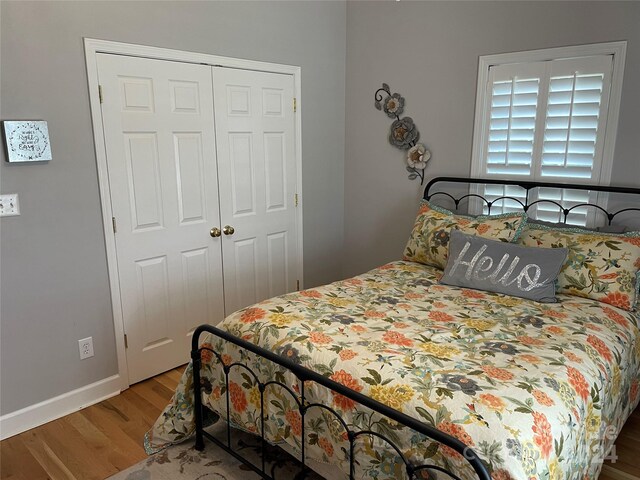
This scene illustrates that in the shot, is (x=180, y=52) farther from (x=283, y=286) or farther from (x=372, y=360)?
(x=372, y=360)

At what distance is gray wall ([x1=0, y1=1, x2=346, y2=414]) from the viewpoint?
2.30m

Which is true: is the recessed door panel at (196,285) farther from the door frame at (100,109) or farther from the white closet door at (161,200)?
the door frame at (100,109)

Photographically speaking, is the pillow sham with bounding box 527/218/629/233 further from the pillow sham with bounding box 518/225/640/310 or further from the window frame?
the window frame

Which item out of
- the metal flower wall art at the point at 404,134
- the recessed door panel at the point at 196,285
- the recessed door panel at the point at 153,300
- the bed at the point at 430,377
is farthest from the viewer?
the metal flower wall art at the point at 404,134

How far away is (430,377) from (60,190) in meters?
2.02

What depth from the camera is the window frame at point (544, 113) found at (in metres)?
2.65

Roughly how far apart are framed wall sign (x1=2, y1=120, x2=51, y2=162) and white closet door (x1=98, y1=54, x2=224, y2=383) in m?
0.32

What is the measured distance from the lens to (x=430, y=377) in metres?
1.64

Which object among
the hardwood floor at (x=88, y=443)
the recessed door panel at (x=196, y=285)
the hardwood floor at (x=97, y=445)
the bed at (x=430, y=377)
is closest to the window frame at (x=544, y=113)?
the bed at (x=430, y=377)

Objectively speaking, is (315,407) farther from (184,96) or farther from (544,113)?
(544,113)

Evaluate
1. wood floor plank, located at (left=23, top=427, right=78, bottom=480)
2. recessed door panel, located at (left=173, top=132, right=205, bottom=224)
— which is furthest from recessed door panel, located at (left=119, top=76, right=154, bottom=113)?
wood floor plank, located at (left=23, top=427, right=78, bottom=480)

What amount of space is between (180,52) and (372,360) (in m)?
2.12

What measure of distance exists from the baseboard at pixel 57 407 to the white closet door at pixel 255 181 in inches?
35.9

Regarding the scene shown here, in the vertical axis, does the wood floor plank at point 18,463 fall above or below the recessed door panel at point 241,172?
below
